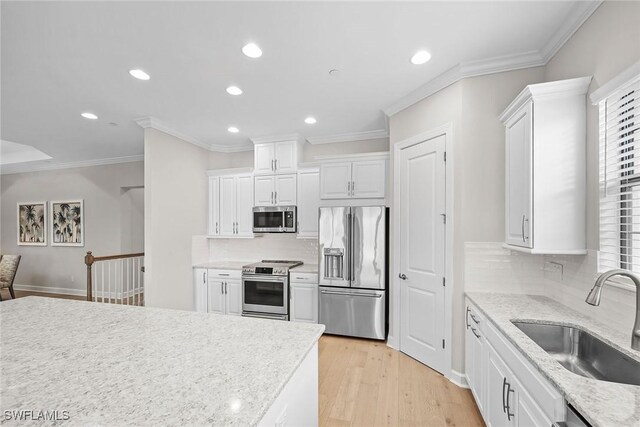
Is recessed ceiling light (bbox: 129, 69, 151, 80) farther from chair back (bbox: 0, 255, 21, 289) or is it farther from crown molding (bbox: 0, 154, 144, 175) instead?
chair back (bbox: 0, 255, 21, 289)

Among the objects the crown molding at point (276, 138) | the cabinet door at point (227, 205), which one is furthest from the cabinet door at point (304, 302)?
the crown molding at point (276, 138)

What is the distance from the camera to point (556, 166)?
1771mm

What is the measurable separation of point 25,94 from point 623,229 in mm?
5265

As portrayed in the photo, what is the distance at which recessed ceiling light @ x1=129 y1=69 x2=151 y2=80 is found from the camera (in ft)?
8.10

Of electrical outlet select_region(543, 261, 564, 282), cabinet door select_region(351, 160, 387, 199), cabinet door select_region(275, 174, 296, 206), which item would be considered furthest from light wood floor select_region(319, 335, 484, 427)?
cabinet door select_region(275, 174, 296, 206)

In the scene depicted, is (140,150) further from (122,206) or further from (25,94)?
(25,94)

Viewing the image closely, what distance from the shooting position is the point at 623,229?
1524mm

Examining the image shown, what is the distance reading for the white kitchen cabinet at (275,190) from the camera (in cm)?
417

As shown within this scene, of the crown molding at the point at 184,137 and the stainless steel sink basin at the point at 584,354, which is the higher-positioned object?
the crown molding at the point at 184,137

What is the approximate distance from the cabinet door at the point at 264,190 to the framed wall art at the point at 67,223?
431 cm

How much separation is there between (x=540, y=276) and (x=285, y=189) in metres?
3.19

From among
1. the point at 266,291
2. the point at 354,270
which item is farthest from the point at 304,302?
the point at 354,270

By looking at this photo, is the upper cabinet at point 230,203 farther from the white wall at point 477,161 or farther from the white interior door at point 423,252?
the white wall at point 477,161

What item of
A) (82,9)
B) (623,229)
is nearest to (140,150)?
(82,9)
